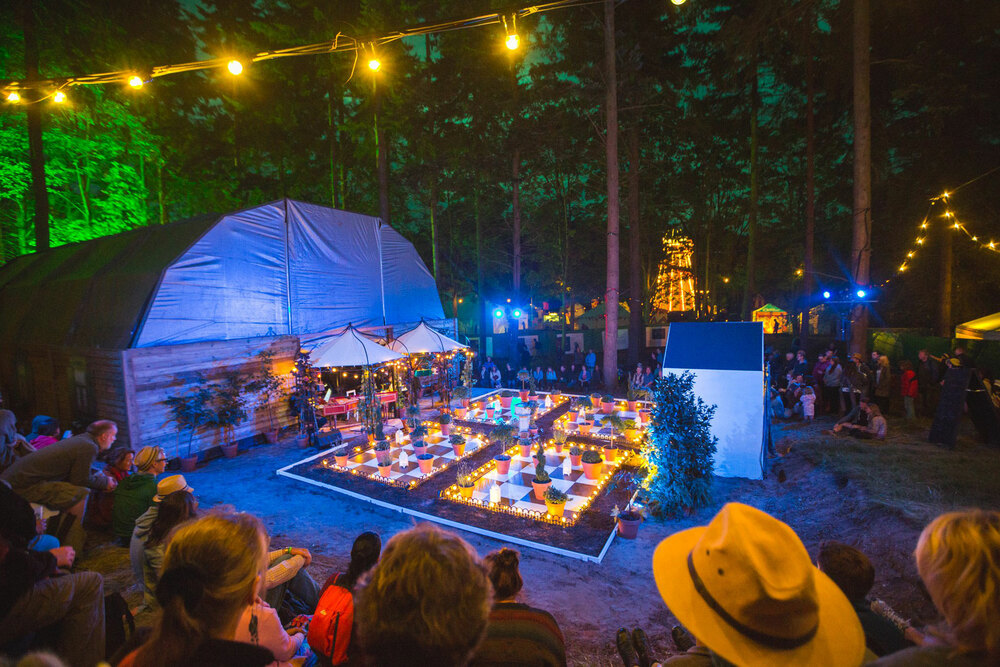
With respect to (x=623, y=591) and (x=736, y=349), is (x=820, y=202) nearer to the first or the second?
(x=736, y=349)

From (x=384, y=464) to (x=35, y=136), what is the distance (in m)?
17.0

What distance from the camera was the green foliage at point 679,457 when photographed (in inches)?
250

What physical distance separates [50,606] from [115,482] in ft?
14.7

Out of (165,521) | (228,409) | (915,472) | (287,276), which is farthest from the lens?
(287,276)

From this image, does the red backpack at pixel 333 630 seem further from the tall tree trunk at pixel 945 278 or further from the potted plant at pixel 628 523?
the tall tree trunk at pixel 945 278

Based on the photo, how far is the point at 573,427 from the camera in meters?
10.6

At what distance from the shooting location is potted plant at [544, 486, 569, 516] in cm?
621

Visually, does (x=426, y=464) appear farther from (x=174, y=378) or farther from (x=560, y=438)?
(x=174, y=378)

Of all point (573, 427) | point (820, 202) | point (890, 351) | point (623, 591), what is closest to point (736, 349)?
point (573, 427)

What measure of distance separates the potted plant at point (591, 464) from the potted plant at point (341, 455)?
5.23 m

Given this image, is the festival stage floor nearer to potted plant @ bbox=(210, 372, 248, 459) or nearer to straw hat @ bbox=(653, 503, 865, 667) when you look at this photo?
potted plant @ bbox=(210, 372, 248, 459)

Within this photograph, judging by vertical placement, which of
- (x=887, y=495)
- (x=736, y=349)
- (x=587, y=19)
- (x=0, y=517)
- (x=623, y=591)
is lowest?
(x=623, y=591)

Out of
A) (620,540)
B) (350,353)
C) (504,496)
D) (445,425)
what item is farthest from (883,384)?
(350,353)

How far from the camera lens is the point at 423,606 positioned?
140 cm
